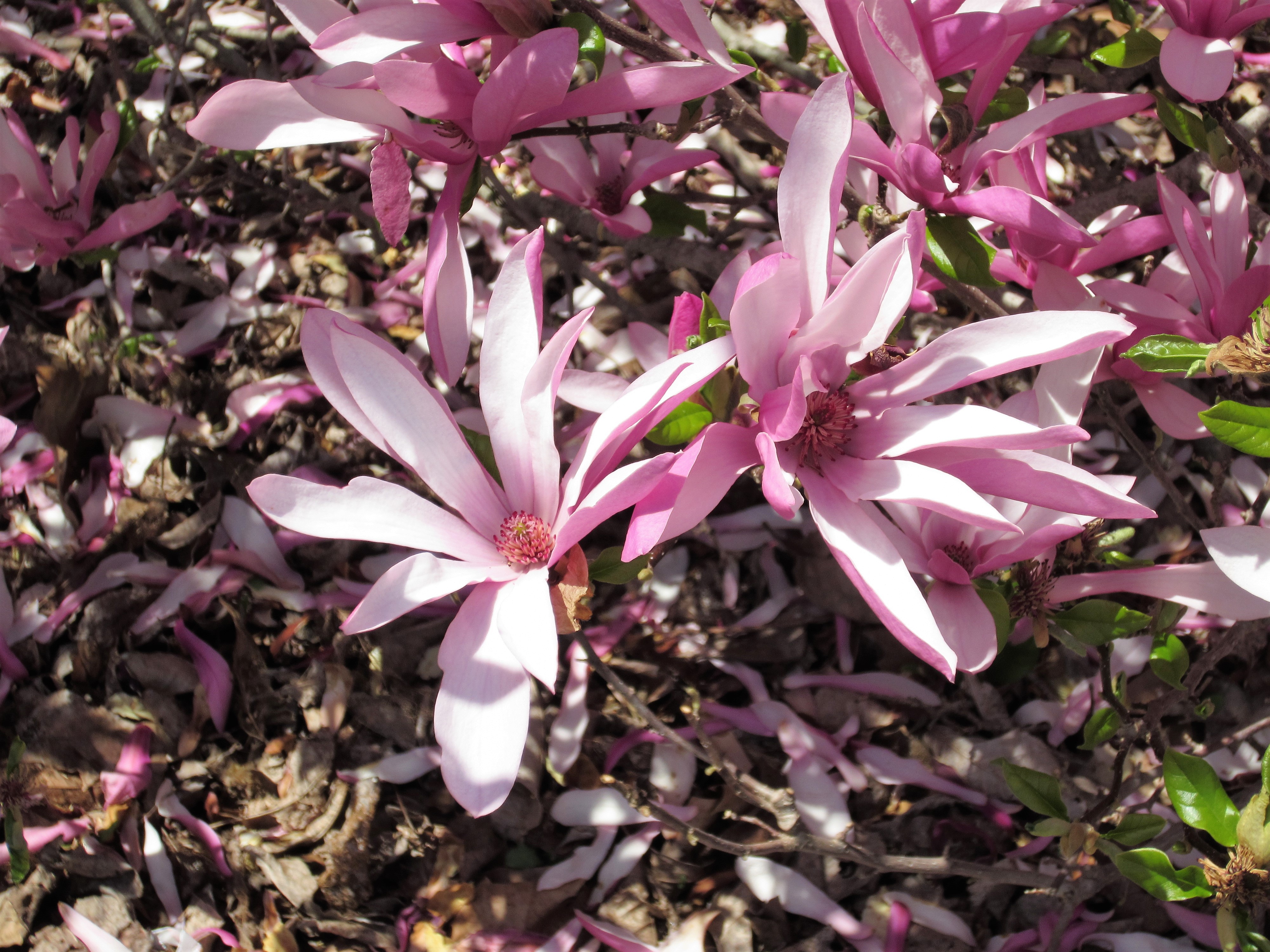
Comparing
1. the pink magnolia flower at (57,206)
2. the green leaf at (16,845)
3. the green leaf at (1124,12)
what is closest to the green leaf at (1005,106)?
the green leaf at (1124,12)

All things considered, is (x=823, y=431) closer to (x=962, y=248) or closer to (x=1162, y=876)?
(x=962, y=248)

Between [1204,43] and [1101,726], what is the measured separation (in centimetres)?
79

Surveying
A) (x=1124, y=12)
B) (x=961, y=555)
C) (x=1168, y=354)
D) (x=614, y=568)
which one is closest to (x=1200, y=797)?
(x=961, y=555)

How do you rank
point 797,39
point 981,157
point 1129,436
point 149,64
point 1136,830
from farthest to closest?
point 149,64 < point 797,39 < point 1129,436 < point 1136,830 < point 981,157

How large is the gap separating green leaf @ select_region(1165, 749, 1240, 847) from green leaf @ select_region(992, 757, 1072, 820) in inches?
4.9

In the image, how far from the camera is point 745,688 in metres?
1.48

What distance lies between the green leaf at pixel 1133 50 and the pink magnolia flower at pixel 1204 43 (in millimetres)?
86

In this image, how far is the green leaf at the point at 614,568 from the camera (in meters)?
0.89

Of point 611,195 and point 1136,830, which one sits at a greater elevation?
point 611,195

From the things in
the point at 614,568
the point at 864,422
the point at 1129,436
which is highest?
the point at 864,422

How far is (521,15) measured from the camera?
2.87 feet

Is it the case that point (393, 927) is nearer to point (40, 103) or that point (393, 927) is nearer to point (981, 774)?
point (981, 774)

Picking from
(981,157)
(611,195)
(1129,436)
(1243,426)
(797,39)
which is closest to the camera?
(1243,426)

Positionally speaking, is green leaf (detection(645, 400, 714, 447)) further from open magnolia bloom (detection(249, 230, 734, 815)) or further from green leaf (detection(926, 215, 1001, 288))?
green leaf (detection(926, 215, 1001, 288))
